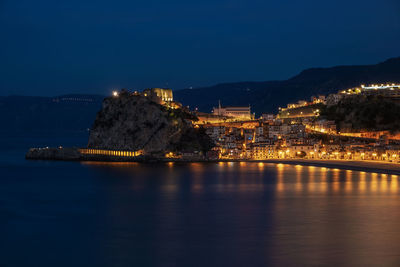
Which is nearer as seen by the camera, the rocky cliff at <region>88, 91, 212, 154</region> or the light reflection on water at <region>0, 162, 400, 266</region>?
the light reflection on water at <region>0, 162, 400, 266</region>

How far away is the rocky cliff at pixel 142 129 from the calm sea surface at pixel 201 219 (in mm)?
10491

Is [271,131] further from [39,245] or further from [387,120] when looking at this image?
[39,245]

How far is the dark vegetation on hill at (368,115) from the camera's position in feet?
189

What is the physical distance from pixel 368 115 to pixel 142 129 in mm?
24390

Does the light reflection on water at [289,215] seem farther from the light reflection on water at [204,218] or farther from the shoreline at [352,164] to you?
the shoreline at [352,164]

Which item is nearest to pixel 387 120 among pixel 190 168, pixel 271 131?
pixel 271 131

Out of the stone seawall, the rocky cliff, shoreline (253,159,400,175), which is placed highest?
the rocky cliff

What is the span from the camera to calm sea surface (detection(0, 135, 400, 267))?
17.7 metres

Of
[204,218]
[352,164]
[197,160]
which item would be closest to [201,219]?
[204,218]

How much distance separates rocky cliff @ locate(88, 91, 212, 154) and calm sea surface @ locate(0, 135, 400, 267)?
413 inches

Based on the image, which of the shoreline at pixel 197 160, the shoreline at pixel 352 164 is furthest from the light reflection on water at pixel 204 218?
the shoreline at pixel 197 160

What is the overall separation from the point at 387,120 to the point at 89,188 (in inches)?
1419

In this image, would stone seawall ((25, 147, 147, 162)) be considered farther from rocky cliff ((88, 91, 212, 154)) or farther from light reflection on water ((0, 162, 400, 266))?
light reflection on water ((0, 162, 400, 266))

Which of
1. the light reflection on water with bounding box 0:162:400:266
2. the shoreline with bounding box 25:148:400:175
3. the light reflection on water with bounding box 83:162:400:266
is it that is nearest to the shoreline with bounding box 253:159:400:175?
the shoreline with bounding box 25:148:400:175
